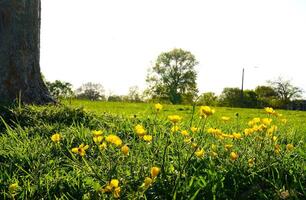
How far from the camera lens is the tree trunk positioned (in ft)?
23.6

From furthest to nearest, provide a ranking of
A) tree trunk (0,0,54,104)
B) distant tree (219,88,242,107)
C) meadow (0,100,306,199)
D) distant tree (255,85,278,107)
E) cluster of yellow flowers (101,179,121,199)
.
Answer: distant tree (255,85,278,107)
distant tree (219,88,242,107)
tree trunk (0,0,54,104)
meadow (0,100,306,199)
cluster of yellow flowers (101,179,121,199)

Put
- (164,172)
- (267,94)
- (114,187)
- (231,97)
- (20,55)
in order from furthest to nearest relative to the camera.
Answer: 1. (267,94)
2. (231,97)
3. (20,55)
4. (164,172)
5. (114,187)

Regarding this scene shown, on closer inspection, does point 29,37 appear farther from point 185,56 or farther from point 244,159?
point 185,56

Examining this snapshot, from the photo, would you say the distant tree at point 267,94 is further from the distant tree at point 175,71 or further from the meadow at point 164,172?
the meadow at point 164,172

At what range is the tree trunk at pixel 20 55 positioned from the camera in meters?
7.21

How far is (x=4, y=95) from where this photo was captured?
23.5 feet

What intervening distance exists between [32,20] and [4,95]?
150 cm

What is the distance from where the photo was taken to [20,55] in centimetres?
732

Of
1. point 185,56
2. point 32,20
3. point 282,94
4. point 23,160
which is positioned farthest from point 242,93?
point 23,160

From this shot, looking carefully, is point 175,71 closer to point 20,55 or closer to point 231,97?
point 231,97

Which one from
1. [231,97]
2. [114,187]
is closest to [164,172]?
[114,187]

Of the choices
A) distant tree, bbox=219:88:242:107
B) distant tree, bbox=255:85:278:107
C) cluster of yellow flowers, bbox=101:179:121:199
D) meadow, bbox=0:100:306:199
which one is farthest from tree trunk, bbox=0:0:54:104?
distant tree, bbox=255:85:278:107

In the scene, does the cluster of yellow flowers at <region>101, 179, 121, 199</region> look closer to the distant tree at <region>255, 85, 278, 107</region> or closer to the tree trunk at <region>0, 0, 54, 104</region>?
the tree trunk at <region>0, 0, 54, 104</region>

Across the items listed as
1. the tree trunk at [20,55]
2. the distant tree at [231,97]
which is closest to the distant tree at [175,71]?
the distant tree at [231,97]
